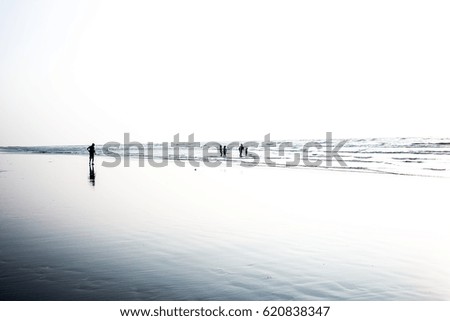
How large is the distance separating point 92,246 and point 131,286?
251 cm

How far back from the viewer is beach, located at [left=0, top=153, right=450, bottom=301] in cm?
549

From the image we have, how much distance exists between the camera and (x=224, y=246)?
25.7 feet

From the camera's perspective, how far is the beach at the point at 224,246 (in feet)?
18.0

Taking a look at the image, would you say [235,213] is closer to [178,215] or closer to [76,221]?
[178,215]

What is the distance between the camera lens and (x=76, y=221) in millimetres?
10070

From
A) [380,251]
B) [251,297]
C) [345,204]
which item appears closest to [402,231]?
[380,251]

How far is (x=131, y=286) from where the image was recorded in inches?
216

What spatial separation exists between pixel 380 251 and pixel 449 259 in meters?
1.15

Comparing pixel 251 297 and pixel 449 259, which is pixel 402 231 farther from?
pixel 251 297

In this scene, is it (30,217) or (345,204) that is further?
(345,204)
